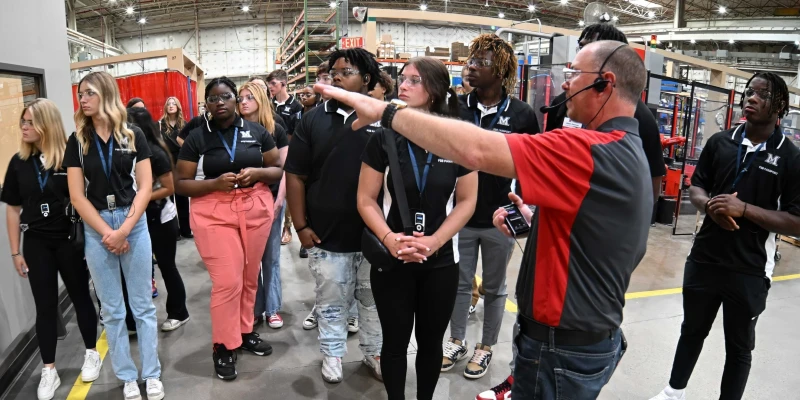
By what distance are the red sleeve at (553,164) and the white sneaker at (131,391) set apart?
251 cm

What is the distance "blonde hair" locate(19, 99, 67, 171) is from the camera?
2.62 meters

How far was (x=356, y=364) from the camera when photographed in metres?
3.05

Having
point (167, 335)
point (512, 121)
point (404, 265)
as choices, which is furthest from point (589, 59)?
point (167, 335)

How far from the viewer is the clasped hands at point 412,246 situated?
6.45ft

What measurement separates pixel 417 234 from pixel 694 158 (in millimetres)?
7990

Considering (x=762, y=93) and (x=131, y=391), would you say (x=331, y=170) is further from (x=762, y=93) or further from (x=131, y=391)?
(x=762, y=93)

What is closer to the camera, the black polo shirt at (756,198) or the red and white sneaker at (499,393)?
the black polo shirt at (756,198)

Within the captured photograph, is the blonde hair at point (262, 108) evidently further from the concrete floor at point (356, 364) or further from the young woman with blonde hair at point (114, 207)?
the concrete floor at point (356, 364)

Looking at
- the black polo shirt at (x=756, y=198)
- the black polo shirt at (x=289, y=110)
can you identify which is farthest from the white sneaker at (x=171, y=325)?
the black polo shirt at (x=756, y=198)

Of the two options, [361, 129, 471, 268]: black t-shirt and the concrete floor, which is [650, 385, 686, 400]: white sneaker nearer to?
the concrete floor

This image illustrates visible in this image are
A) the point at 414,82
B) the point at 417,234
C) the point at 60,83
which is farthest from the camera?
the point at 60,83

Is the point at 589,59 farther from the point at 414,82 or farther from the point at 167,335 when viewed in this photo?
the point at 167,335

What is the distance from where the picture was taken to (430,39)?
71.7 ft

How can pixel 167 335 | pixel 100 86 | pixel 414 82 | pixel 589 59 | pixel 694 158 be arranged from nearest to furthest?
pixel 589 59, pixel 414 82, pixel 100 86, pixel 167 335, pixel 694 158
